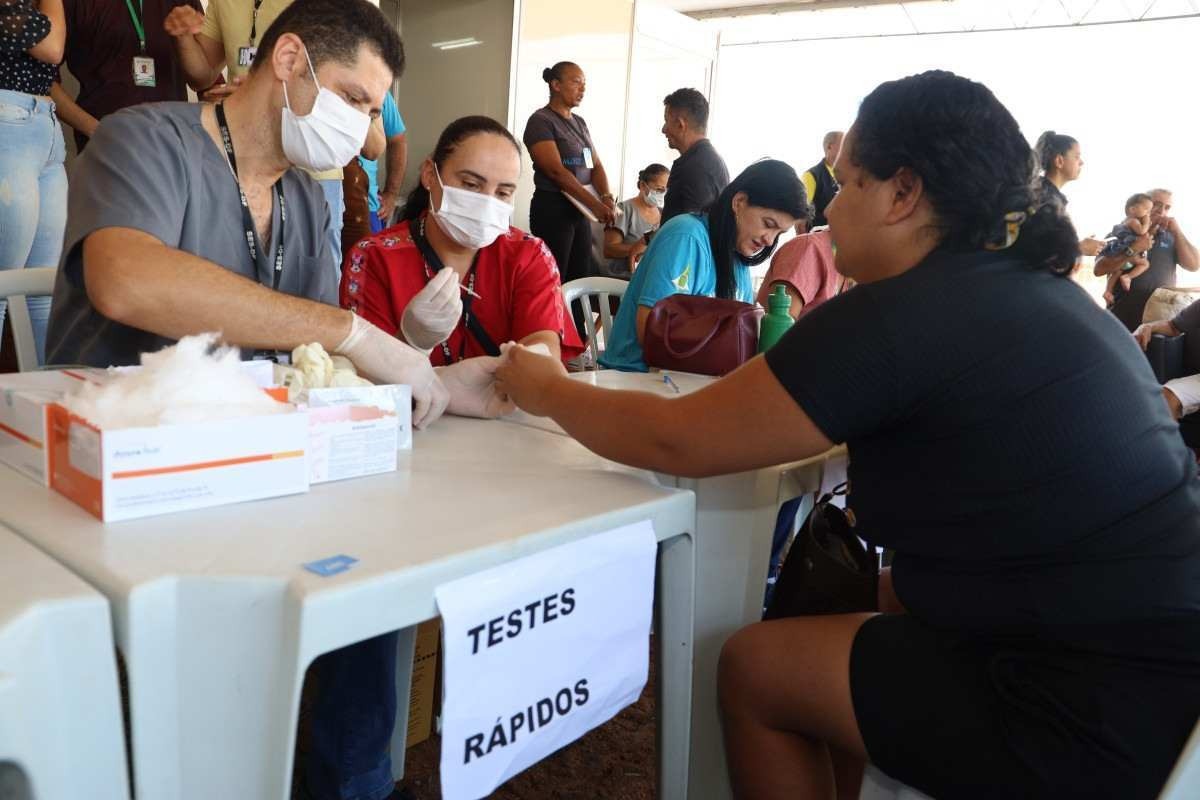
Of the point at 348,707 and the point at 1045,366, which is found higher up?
the point at 1045,366

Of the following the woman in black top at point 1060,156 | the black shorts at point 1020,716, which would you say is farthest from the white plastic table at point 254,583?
the woman in black top at point 1060,156

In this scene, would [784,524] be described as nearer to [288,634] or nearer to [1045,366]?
[1045,366]

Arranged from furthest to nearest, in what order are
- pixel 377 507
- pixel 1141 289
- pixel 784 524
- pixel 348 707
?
1. pixel 1141 289
2. pixel 784 524
3. pixel 348 707
4. pixel 377 507

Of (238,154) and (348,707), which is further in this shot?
(238,154)

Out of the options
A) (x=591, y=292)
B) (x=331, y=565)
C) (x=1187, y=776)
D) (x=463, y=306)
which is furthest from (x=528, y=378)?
(x=591, y=292)

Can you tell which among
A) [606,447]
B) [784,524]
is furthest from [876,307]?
[784,524]

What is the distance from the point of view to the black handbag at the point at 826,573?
4.05 ft

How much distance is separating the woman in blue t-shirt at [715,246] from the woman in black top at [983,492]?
133cm

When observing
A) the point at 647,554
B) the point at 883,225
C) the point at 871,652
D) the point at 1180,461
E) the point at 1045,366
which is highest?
the point at 883,225

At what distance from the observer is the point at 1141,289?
5.74m

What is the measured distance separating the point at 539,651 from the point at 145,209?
918mm

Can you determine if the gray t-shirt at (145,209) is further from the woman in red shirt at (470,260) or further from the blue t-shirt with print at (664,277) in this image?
the blue t-shirt with print at (664,277)

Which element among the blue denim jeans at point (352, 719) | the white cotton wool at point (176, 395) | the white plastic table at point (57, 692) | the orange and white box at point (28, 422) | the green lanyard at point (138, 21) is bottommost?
the blue denim jeans at point (352, 719)

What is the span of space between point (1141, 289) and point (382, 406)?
6.08 metres
